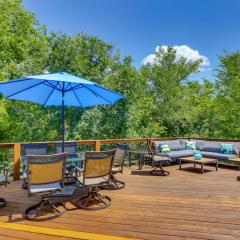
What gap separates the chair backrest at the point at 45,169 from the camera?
339cm

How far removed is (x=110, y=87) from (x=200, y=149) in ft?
15.4

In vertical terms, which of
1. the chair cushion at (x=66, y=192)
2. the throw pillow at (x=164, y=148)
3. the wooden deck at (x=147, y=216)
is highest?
the throw pillow at (x=164, y=148)

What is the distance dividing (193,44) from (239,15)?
5.05 m

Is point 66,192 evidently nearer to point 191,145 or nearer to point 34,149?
point 34,149

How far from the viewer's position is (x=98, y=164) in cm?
401

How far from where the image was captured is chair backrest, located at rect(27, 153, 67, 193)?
339 centimetres

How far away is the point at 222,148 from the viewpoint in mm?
7750

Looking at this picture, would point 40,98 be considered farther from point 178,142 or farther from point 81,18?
point 81,18

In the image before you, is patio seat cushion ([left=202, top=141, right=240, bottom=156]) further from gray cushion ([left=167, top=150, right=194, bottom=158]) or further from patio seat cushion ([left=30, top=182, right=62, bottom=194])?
patio seat cushion ([left=30, top=182, right=62, bottom=194])

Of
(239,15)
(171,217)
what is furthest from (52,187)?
(239,15)

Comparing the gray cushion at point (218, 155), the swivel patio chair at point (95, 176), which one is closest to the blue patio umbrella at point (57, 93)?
the swivel patio chair at point (95, 176)

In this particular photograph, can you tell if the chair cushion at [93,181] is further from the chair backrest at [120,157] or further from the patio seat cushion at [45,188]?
the chair backrest at [120,157]

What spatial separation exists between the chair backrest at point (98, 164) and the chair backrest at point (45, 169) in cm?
42

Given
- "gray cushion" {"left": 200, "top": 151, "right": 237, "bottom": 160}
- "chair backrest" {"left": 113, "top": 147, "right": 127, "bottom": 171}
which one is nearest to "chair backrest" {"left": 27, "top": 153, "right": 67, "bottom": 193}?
"chair backrest" {"left": 113, "top": 147, "right": 127, "bottom": 171}
